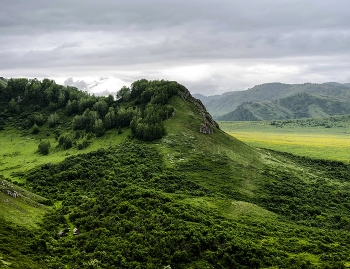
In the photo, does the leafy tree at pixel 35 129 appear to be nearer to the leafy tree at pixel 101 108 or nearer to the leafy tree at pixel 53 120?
the leafy tree at pixel 53 120

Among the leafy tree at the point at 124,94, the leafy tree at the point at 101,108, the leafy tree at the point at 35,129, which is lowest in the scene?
the leafy tree at the point at 35,129

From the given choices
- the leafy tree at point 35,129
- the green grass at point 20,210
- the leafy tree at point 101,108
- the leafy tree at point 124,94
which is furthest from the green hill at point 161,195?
the leafy tree at point 101,108

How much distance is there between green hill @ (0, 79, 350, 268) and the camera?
5838cm

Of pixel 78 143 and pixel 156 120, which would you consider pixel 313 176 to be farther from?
pixel 78 143

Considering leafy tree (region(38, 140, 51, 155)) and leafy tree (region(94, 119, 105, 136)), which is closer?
leafy tree (region(38, 140, 51, 155))

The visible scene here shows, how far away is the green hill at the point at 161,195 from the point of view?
5838cm

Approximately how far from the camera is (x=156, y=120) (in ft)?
468

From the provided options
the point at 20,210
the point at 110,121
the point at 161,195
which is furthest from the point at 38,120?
the point at 20,210

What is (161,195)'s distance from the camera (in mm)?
86250

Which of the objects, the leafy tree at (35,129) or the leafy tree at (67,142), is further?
the leafy tree at (35,129)

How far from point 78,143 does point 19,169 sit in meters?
32.1

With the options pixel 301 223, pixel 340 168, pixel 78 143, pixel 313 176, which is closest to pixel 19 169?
pixel 78 143

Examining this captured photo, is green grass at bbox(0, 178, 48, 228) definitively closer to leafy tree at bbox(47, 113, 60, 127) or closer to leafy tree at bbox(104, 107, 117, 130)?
leafy tree at bbox(104, 107, 117, 130)

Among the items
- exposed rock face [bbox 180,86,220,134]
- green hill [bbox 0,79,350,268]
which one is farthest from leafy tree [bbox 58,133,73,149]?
exposed rock face [bbox 180,86,220,134]
